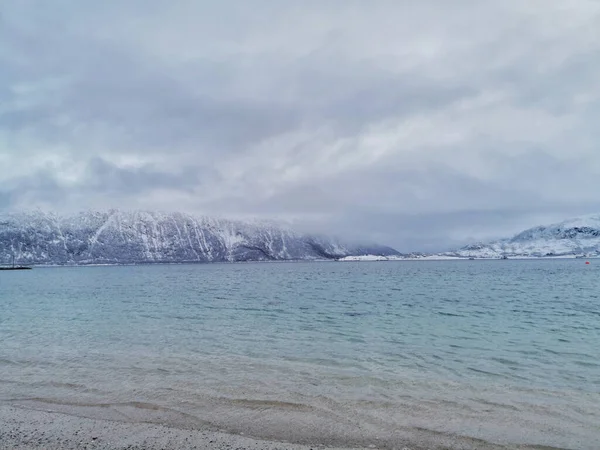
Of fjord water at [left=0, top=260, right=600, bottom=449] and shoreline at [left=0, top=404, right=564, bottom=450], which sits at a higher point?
shoreline at [left=0, top=404, right=564, bottom=450]

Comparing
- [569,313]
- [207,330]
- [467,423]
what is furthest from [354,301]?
[467,423]

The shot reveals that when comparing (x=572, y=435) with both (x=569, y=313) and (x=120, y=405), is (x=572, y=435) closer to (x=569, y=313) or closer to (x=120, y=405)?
(x=120, y=405)

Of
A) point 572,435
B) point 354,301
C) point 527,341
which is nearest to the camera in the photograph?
point 572,435

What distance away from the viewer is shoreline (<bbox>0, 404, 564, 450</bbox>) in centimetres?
1045

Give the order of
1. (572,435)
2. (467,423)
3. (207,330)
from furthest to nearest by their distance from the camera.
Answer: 1. (207,330)
2. (467,423)
3. (572,435)

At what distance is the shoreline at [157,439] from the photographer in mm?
10445

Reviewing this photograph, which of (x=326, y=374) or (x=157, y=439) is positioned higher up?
(x=157, y=439)

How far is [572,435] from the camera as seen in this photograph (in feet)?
36.7

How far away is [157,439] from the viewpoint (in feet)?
35.7

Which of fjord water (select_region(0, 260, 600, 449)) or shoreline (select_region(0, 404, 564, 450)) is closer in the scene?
shoreline (select_region(0, 404, 564, 450))

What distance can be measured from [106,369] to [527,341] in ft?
74.1

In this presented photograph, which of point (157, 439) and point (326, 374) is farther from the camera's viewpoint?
point (326, 374)

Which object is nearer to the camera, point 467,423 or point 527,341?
point 467,423

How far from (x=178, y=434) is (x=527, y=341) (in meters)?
21.4
